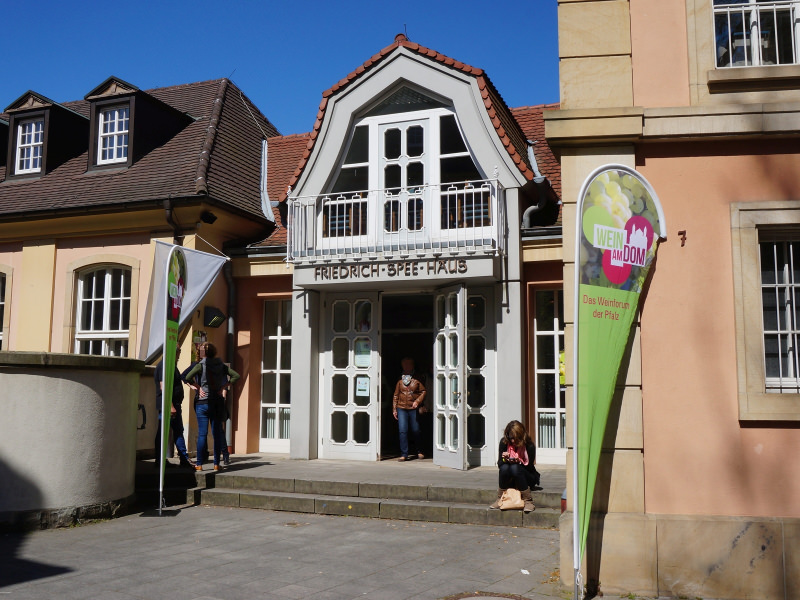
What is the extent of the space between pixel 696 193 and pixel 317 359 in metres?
8.04

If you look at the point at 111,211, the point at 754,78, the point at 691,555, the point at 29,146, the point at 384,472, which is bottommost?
the point at 691,555

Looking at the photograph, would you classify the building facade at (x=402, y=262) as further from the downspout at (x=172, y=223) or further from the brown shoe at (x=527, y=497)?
the brown shoe at (x=527, y=497)

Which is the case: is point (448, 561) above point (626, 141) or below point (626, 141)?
below

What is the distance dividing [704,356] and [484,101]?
6925 mm

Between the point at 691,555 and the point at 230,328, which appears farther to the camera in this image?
the point at 230,328

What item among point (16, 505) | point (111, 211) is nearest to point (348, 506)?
point (16, 505)

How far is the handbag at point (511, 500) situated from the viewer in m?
8.73

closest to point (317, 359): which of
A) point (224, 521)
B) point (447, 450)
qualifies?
point (447, 450)

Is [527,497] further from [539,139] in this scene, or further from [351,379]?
[539,139]

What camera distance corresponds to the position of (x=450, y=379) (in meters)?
11.9

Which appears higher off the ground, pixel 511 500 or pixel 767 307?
pixel 767 307

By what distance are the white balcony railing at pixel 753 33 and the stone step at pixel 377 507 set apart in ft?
16.5

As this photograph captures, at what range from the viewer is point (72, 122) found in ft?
54.0

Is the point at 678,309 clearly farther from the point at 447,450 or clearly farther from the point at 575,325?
the point at 447,450
